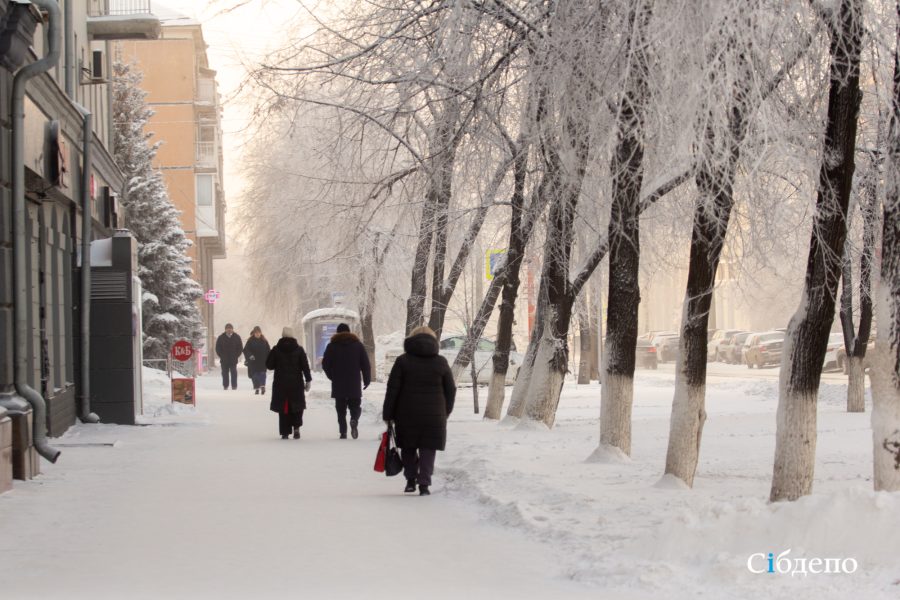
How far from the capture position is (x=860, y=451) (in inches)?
623

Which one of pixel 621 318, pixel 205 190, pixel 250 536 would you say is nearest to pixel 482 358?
pixel 621 318

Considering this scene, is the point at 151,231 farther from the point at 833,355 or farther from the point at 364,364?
the point at 364,364

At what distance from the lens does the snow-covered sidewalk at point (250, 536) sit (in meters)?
7.35

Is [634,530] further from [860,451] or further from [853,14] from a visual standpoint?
[860,451]

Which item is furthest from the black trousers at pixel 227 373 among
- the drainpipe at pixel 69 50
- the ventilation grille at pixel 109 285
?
the drainpipe at pixel 69 50

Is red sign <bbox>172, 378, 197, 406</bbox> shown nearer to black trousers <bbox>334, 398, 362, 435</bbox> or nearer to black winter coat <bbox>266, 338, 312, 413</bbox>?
black winter coat <bbox>266, 338, 312, 413</bbox>

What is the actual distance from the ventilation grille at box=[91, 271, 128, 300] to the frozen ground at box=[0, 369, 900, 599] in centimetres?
410

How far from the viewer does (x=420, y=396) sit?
1223 centimetres

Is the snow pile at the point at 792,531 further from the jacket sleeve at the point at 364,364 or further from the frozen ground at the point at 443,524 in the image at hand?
the jacket sleeve at the point at 364,364

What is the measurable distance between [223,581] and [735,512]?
2.99 metres

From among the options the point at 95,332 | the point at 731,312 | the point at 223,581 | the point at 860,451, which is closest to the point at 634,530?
the point at 223,581

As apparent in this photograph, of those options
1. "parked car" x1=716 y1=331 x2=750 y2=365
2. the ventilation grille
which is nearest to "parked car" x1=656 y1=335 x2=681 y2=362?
"parked car" x1=716 y1=331 x2=750 y2=365

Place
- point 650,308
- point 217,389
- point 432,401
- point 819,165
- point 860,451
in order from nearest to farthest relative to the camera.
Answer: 1. point 819,165
2. point 432,401
3. point 860,451
4. point 217,389
5. point 650,308

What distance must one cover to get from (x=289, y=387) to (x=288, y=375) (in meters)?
0.17
